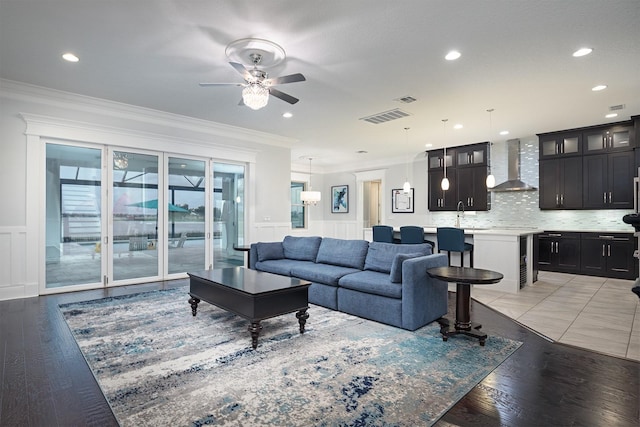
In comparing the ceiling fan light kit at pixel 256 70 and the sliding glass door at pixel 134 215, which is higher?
the ceiling fan light kit at pixel 256 70

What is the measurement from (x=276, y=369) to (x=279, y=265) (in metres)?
2.43

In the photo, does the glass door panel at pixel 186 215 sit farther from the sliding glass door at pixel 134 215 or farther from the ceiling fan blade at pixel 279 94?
the ceiling fan blade at pixel 279 94

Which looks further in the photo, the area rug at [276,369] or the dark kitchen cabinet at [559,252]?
the dark kitchen cabinet at [559,252]

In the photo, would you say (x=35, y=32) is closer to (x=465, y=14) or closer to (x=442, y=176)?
(x=465, y=14)

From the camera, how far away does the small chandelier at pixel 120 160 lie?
542cm

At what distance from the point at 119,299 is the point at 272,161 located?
406 cm

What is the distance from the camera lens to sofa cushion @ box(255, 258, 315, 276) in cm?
470

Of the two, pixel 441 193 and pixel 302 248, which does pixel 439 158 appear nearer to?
pixel 441 193

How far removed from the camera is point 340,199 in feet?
36.7

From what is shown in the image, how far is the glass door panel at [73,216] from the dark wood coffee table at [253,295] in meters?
2.54

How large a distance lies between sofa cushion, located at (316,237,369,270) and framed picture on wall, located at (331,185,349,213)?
6084mm

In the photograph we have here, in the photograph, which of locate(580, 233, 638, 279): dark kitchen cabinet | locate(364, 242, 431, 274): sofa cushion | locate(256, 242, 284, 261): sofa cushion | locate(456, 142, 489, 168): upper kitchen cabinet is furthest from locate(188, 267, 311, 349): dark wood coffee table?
locate(456, 142, 489, 168): upper kitchen cabinet

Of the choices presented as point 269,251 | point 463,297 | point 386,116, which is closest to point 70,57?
point 269,251

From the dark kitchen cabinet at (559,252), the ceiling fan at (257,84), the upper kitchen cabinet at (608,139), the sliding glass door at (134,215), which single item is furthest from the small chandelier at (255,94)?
the upper kitchen cabinet at (608,139)
